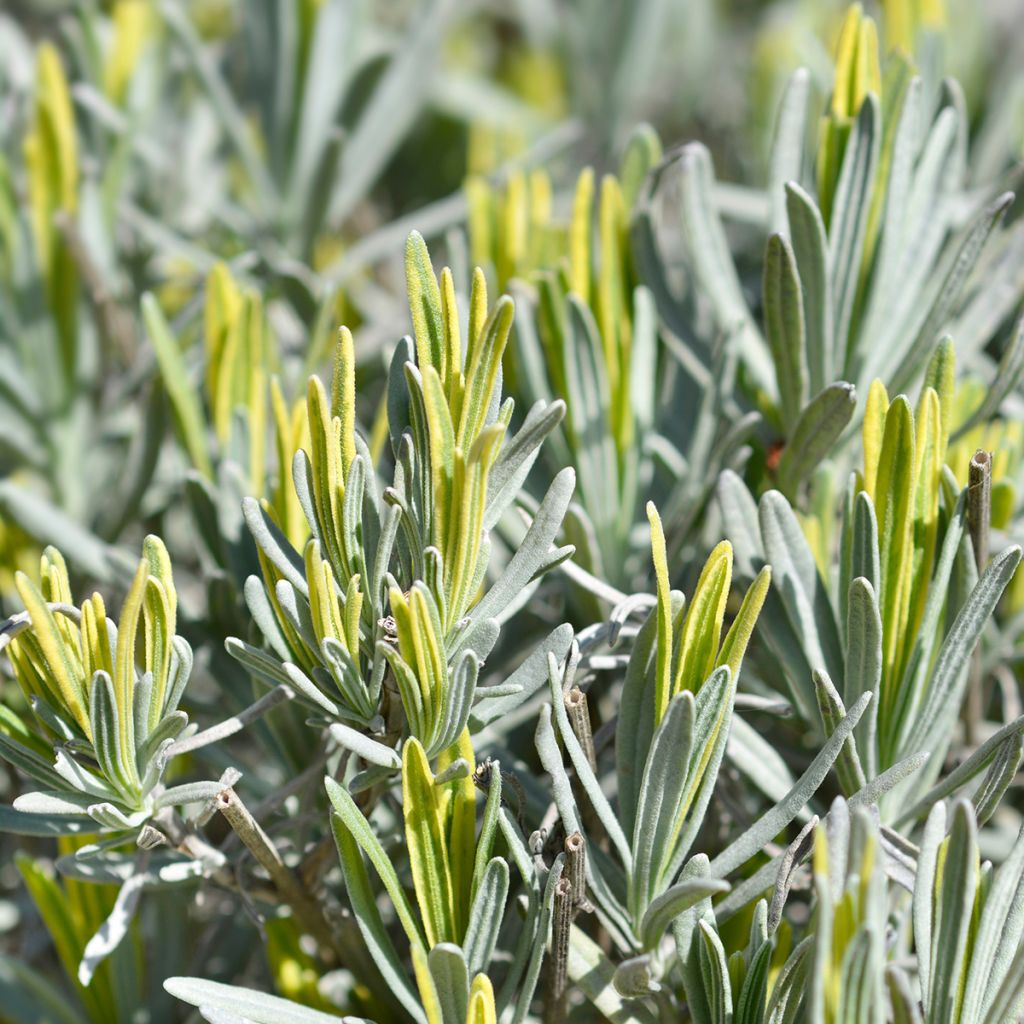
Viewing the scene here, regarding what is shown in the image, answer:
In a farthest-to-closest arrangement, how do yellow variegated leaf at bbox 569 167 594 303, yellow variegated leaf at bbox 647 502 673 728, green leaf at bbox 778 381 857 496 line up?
1. yellow variegated leaf at bbox 569 167 594 303
2. green leaf at bbox 778 381 857 496
3. yellow variegated leaf at bbox 647 502 673 728

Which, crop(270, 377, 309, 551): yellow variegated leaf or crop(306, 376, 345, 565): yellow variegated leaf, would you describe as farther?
crop(270, 377, 309, 551): yellow variegated leaf

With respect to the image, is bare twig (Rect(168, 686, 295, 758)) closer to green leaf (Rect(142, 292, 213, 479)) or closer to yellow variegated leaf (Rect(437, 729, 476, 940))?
yellow variegated leaf (Rect(437, 729, 476, 940))

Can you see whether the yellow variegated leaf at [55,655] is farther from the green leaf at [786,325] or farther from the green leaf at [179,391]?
the green leaf at [786,325]

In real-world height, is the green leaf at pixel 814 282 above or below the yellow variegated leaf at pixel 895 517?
above

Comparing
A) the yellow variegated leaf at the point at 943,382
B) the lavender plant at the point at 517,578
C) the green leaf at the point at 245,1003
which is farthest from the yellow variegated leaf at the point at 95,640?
the yellow variegated leaf at the point at 943,382

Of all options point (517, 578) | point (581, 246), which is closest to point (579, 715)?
point (517, 578)

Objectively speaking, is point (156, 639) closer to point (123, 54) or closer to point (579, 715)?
point (579, 715)

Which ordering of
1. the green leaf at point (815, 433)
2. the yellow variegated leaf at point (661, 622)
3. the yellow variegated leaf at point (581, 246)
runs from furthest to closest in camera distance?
the yellow variegated leaf at point (581, 246) < the green leaf at point (815, 433) < the yellow variegated leaf at point (661, 622)

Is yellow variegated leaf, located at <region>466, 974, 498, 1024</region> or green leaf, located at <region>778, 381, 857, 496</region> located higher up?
green leaf, located at <region>778, 381, 857, 496</region>

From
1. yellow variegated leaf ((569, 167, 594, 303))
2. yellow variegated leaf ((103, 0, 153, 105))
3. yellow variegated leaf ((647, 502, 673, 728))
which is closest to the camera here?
yellow variegated leaf ((647, 502, 673, 728))

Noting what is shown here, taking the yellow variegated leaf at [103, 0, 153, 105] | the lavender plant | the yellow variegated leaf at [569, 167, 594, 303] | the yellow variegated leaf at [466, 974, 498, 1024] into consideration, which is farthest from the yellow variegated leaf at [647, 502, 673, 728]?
the yellow variegated leaf at [103, 0, 153, 105]

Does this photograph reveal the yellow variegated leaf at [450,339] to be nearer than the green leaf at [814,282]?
Yes

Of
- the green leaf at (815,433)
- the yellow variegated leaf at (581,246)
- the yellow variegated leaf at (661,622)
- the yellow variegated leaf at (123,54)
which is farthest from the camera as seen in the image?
the yellow variegated leaf at (123,54)

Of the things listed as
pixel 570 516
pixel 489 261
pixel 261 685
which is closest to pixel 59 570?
pixel 261 685
